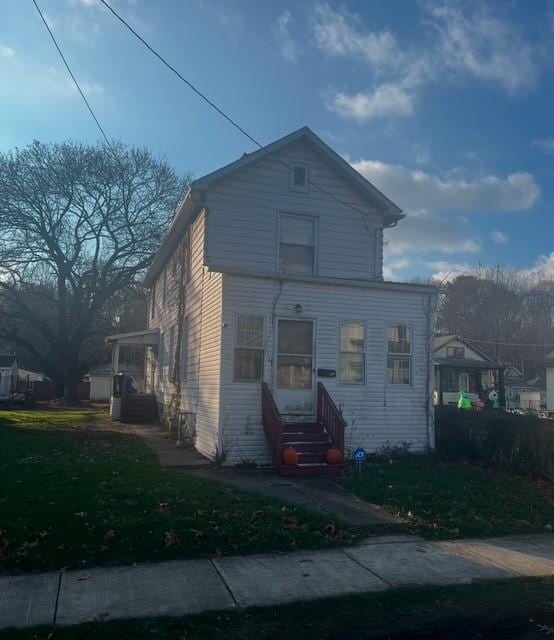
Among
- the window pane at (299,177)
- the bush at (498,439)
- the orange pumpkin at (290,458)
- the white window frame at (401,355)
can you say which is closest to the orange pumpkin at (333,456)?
the orange pumpkin at (290,458)

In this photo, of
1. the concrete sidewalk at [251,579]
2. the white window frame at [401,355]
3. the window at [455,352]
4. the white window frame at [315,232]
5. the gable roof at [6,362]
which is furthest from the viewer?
the window at [455,352]

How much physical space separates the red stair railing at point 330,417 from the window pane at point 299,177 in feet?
17.7

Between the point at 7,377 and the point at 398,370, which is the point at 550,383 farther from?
the point at 7,377

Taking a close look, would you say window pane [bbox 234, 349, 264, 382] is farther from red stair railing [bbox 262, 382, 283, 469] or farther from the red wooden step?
the red wooden step

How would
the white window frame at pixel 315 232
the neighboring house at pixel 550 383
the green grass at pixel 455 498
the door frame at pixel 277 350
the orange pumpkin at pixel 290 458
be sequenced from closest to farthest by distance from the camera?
the green grass at pixel 455 498
the orange pumpkin at pixel 290 458
the door frame at pixel 277 350
the white window frame at pixel 315 232
the neighboring house at pixel 550 383

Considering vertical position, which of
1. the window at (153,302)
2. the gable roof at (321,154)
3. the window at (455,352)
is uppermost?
the gable roof at (321,154)

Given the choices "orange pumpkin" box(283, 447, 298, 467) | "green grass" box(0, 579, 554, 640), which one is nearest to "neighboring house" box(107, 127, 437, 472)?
"orange pumpkin" box(283, 447, 298, 467)

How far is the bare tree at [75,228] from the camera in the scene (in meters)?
29.0

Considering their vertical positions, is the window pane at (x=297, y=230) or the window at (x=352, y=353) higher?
the window pane at (x=297, y=230)

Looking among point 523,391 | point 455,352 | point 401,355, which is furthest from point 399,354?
point 523,391

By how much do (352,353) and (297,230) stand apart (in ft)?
12.1

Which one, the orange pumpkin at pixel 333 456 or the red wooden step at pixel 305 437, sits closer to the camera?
the orange pumpkin at pixel 333 456

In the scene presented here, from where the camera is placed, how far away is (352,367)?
13.2 meters

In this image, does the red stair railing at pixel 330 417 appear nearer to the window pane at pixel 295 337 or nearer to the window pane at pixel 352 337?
the window pane at pixel 295 337
